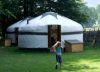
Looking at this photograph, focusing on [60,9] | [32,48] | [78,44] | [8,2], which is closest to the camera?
[78,44]

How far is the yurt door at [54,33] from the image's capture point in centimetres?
2250

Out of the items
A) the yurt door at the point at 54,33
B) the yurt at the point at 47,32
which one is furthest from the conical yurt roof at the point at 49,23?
the yurt door at the point at 54,33

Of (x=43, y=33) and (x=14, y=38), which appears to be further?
(x=14, y=38)

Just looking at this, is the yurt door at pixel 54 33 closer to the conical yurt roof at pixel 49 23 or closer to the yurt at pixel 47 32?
the yurt at pixel 47 32

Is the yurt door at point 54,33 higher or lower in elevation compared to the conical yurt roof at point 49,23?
lower

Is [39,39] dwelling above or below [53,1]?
below

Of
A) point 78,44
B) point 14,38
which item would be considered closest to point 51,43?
point 78,44

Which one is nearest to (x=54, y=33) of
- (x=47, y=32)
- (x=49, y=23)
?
(x=47, y=32)

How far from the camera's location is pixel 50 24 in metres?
22.4

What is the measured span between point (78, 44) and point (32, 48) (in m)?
3.30

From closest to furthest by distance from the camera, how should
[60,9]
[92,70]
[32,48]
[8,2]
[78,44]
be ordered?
1. [92,70]
2. [78,44]
3. [32,48]
4. [8,2]
5. [60,9]

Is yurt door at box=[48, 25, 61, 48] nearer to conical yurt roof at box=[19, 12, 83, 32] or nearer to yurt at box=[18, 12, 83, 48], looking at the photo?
yurt at box=[18, 12, 83, 48]

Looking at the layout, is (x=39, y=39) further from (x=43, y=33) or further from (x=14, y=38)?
(x=14, y=38)

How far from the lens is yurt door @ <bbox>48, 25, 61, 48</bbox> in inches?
886
